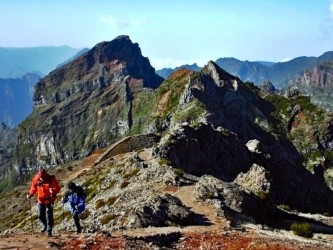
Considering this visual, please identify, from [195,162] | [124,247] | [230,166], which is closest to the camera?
[124,247]

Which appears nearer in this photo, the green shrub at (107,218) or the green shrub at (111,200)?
the green shrub at (107,218)

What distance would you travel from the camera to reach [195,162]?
3383 inches

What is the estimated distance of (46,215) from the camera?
3272cm

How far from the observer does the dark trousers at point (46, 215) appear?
32344mm

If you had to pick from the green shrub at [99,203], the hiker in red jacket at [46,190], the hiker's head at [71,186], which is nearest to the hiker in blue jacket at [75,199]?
the hiker's head at [71,186]

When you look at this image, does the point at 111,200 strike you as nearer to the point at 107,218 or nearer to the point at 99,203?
the point at 99,203

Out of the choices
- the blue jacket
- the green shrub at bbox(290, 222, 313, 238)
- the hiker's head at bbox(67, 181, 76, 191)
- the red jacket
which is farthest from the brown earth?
the hiker's head at bbox(67, 181, 76, 191)

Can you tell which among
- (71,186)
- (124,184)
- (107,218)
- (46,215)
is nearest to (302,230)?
(107,218)

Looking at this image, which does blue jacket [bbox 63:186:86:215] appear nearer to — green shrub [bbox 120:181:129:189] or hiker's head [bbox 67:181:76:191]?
hiker's head [bbox 67:181:76:191]

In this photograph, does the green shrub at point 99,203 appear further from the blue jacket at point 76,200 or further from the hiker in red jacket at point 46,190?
the hiker in red jacket at point 46,190

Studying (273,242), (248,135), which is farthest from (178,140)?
(248,135)

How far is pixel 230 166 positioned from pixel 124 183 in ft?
117

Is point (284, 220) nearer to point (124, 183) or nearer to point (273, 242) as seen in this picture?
point (124, 183)

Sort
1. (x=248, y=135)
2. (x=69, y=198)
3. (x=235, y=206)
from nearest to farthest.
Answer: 1. (x=69, y=198)
2. (x=235, y=206)
3. (x=248, y=135)
